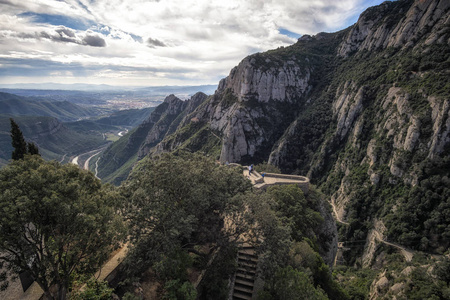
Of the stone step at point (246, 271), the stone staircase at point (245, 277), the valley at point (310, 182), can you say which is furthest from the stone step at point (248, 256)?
the stone step at point (246, 271)

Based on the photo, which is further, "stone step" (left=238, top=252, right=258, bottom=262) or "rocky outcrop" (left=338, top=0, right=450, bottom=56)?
"rocky outcrop" (left=338, top=0, right=450, bottom=56)

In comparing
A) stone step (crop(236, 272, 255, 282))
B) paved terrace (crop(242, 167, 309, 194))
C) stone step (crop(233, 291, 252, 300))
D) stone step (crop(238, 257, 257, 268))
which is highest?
paved terrace (crop(242, 167, 309, 194))

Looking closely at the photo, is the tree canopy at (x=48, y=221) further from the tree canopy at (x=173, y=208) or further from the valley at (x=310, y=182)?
the tree canopy at (x=173, y=208)

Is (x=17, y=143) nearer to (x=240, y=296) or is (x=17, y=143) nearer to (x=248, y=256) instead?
(x=248, y=256)

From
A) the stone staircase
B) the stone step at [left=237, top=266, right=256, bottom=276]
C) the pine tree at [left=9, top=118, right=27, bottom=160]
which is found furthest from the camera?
the pine tree at [left=9, top=118, right=27, bottom=160]

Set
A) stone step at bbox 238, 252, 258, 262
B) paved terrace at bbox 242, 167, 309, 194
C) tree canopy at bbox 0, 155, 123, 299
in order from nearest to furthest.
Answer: tree canopy at bbox 0, 155, 123, 299 → stone step at bbox 238, 252, 258, 262 → paved terrace at bbox 242, 167, 309, 194

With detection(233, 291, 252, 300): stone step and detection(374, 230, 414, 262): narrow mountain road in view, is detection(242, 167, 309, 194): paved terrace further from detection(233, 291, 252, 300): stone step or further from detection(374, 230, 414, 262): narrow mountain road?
detection(374, 230, 414, 262): narrow mountain road

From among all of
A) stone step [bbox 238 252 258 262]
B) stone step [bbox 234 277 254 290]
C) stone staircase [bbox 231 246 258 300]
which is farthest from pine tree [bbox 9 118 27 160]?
stone step [bbox 234 277 254 290]
